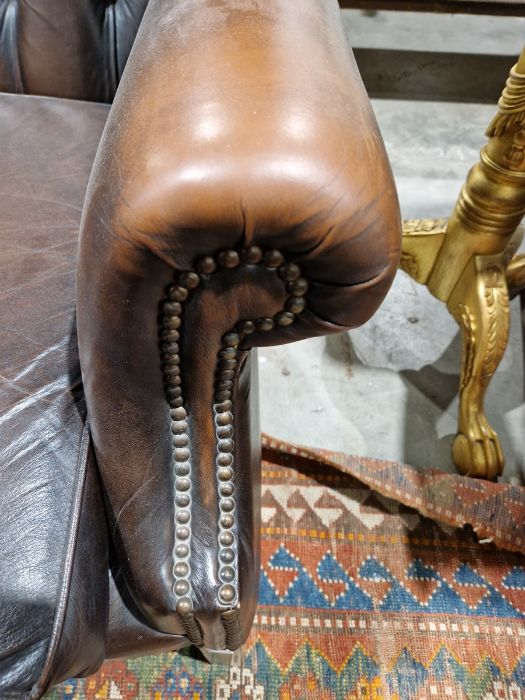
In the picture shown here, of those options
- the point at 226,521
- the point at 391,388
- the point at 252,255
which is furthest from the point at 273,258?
the point at 391,388

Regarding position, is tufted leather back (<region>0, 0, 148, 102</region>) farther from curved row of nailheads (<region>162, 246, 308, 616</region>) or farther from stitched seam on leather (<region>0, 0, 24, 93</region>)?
curved row of nailheads (<region>162, 246, 308, 616</region>)

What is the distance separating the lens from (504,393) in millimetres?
1068

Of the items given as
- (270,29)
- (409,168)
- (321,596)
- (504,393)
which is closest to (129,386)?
(270,29)

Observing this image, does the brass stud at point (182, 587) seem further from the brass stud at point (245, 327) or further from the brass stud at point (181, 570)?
the brass stud at point (245, 327)

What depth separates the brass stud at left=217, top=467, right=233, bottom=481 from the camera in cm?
44

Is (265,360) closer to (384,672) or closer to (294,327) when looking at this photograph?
(384,672)

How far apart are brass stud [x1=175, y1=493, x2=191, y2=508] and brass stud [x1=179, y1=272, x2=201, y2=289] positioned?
0.18 meters

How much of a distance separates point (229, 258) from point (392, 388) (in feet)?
2.57

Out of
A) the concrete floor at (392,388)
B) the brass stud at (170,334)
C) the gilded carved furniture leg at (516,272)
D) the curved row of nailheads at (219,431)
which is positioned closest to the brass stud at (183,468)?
the curved row of nailheads at (219,431)

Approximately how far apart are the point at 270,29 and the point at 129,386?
253 millimetres

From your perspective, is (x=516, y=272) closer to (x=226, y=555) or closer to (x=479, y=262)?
(x=479, y=262)

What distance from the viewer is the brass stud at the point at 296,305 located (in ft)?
1.16

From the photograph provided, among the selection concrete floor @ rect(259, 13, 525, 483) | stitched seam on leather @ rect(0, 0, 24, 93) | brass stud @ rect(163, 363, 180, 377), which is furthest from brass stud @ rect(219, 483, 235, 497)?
stitched seam on leather @ rect(0, 0, 24, 93)

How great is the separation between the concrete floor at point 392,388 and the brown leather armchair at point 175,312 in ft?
1.54
